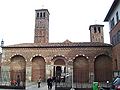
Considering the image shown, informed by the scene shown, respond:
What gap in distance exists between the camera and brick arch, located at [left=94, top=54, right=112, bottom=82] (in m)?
31.0

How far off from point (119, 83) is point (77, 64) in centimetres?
2051

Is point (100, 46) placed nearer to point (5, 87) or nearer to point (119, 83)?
point (5, 87)

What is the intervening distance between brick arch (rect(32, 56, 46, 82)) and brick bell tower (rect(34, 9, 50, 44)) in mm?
21427

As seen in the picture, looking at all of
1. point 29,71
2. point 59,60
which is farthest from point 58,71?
point 29,71

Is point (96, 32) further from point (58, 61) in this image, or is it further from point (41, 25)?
point (58, 61)

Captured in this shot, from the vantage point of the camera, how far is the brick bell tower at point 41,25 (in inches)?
2126

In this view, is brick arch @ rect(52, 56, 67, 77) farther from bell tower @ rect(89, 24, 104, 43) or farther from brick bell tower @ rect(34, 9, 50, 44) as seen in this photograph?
bell tower @ rect(89, 24, 104, 43)

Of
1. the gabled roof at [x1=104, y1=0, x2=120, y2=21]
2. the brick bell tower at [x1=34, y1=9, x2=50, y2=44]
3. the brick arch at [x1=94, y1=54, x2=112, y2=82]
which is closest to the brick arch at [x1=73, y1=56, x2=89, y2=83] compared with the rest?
the brick arch at [x1=94, y1=54, x2=112, y2=82]

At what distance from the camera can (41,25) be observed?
54844 millimetres

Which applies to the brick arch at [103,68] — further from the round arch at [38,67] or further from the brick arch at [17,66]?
the brick arch at [17,66]

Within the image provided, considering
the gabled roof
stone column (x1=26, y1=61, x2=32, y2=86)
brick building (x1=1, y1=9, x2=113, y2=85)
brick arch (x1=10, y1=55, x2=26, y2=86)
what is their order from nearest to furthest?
the gabled roof, brick building (x1=1, y1=9, x2=113, y2=85), stone column (x1=26, y1=61, x2=32, y2=86), brick arch (x1=10, y1=55, x2=26, y2=86)

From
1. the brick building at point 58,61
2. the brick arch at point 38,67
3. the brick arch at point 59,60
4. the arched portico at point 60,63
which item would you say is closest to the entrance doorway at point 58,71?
the brick building at point 58,61

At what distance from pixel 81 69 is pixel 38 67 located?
257 inches

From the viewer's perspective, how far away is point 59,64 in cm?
3216
